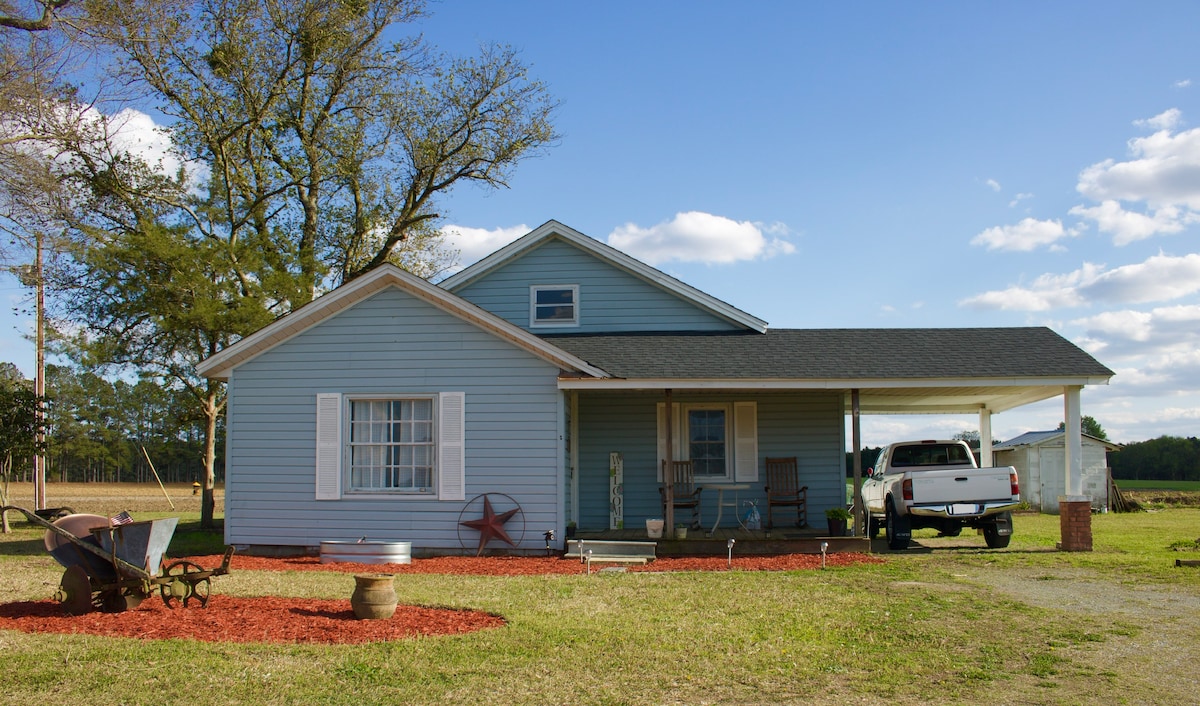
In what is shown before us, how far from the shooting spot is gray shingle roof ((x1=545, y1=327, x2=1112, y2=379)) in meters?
14.0

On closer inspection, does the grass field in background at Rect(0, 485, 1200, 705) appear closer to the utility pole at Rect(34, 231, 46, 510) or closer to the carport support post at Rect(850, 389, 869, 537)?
the carport support post at Rect(850, 389, 869, 537)

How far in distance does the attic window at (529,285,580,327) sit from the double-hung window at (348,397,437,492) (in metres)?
3.66

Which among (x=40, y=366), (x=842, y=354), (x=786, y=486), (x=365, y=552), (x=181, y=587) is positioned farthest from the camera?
(x=40, y=366)

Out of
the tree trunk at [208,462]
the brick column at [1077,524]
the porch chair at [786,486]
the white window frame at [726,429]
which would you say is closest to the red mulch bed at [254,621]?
the white window frame at [726,429]

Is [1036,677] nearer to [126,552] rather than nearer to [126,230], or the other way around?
[126,552]

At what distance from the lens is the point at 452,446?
45.8 ft

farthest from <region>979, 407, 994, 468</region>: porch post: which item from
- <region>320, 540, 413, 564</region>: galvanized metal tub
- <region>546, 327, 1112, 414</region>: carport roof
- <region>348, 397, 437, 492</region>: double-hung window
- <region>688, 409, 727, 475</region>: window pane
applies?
<region>320, 540, 413, 564</region>: galvanized metal tub

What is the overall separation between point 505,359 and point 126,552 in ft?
21.3

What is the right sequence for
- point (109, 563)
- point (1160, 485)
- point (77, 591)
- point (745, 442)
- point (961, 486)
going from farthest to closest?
1. point (1160, 485)
2. point (745, 442)
3. point (961, 486)
4. point (109, 563)
5. point (77, 591)

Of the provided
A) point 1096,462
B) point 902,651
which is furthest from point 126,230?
point 1096,462

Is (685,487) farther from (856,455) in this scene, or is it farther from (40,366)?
(40,366)

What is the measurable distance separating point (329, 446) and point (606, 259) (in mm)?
5907

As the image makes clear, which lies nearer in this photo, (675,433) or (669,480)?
(669,480)

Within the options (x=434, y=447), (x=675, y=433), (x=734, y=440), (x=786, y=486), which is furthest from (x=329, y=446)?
(x=786, y=486)
